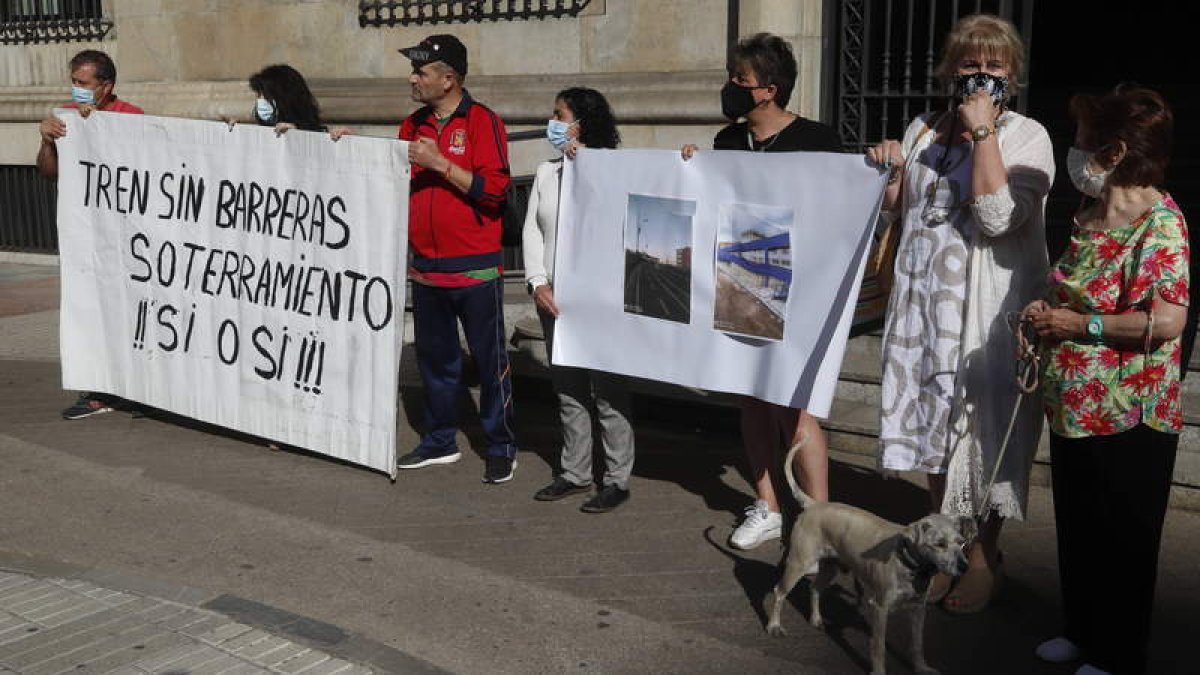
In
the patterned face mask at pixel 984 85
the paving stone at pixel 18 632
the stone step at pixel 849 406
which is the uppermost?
the patterned face mask at pixel 984 85

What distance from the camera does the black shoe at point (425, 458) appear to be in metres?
6.59

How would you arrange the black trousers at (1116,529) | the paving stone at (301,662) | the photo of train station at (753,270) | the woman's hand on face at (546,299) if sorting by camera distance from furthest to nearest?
the woman's hand on face at (546,299), the photo of train station at (753,270), the paving stone at (301,662), the black trousers at (1116,529)

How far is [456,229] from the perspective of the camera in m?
6.08

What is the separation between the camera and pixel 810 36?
28.7ft

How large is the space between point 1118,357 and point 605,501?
2.53 m

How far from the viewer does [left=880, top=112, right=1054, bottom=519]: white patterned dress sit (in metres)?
4.42

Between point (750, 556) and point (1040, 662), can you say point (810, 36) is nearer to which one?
point (750, 556)

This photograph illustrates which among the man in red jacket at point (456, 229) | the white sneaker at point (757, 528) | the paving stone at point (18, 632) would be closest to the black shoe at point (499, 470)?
the man in red jacket at point (456, 229)

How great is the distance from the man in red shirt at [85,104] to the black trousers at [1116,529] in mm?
5443

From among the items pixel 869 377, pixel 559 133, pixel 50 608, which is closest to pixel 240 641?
pixel 50 608

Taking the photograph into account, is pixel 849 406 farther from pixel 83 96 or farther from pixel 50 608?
pixel 83 96

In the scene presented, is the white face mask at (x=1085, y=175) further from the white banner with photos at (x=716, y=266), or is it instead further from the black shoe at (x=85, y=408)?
the black shoe at (x=85, y=408)

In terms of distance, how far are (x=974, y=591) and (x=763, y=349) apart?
3.84 feet

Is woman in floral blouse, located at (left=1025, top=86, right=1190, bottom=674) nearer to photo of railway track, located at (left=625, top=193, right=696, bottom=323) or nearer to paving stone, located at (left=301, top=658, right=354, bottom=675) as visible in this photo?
photo of railway track, located at (left=625, top=193, right=696, bottom=323)
